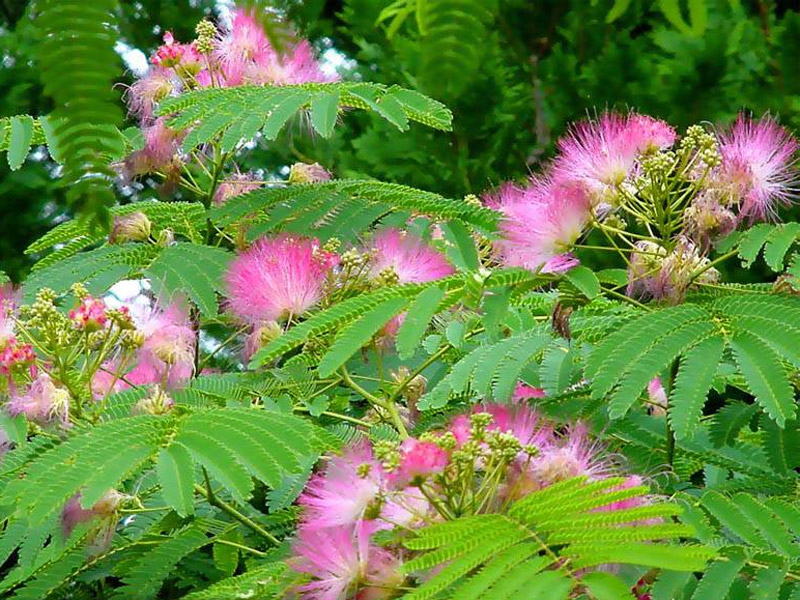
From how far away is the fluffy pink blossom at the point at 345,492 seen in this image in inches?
61.5

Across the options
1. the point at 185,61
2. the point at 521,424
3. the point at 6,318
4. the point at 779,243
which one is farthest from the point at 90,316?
the point at 779,243

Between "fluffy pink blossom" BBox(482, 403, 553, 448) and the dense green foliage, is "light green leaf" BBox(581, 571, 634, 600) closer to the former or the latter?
the dense green foliage

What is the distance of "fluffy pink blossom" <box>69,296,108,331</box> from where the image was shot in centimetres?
189

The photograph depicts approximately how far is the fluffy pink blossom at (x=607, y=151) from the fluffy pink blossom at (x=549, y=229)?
1.0 inches

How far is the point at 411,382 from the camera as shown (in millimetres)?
2219

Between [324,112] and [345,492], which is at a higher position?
[324,112]

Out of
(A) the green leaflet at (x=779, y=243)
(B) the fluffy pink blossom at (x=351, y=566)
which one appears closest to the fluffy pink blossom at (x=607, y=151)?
(A) the green leaflet at (x=779, y=243)

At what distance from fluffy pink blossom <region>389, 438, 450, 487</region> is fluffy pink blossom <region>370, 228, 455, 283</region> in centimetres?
65

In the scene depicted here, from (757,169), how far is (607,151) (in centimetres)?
28

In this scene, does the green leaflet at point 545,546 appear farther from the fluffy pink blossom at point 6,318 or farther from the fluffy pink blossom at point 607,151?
the fluffy pink blossom at point 6,318

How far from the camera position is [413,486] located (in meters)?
1.44

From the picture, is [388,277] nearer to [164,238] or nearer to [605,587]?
[164,238]

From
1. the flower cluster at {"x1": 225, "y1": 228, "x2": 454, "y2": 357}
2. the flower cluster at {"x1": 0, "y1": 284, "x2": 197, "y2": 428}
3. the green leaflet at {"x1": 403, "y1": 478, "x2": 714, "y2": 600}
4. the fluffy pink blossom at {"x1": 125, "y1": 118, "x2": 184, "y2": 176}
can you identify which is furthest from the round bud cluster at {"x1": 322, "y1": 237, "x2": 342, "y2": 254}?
the green leaflet at {"x1": 403, "y1": 478, "x2": 714, "y2": 600}

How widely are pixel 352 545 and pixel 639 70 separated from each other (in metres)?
3.09
